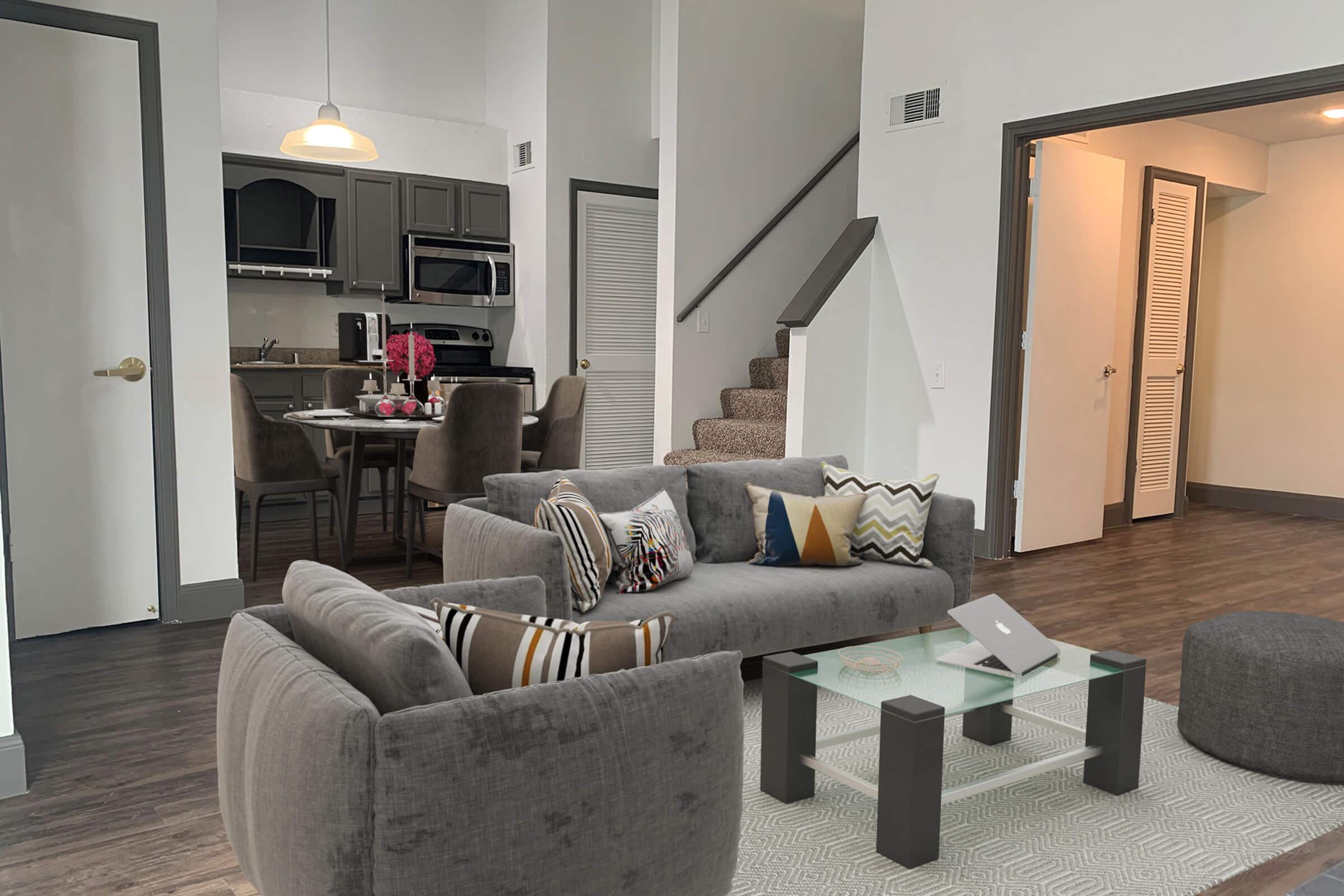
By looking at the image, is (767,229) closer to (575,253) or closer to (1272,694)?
(575,253)

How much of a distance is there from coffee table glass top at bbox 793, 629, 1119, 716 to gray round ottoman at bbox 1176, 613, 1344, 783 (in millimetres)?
402

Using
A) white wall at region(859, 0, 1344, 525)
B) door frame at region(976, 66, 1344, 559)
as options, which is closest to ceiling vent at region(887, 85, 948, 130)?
white wall at region(859, 0, 1344, 525)

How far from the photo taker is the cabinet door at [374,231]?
7.10 m

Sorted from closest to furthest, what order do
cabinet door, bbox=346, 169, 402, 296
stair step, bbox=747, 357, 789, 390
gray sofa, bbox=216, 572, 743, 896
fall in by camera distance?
1. gray sofa, bbox=216, 572, 743, 896
2. stair step, bbox=747, 357, 789, 390
3. cabinet door, bbox=346, 169, 402, 296

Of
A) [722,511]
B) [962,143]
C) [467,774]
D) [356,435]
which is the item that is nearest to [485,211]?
[356,435]

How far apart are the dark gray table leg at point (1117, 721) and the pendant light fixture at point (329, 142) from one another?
4.52 meters

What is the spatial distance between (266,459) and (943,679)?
3555 millimetres

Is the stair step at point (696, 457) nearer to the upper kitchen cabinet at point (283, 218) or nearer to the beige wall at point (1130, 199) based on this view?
the beige wall at point (1130, 199)

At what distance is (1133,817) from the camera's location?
254cm

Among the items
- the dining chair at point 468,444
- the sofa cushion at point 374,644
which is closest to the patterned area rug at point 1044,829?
the sofa cushion at point 374,644

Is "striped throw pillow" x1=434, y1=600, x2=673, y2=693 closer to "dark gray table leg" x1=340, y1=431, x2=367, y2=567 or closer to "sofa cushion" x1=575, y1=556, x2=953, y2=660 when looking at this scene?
"sofa cushion" x1=575, y1=556, x2=953, y2=660

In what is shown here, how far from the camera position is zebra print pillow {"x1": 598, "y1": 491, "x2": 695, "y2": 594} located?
3184 mm

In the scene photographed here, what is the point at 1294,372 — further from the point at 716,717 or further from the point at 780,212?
the point at 716,717

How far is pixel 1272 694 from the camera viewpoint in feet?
8.97
